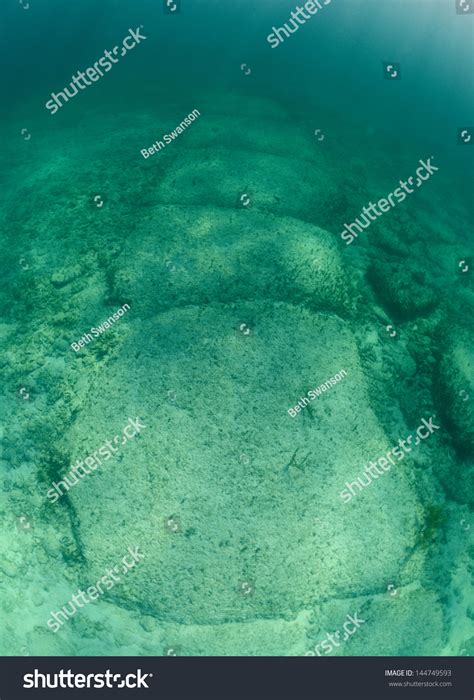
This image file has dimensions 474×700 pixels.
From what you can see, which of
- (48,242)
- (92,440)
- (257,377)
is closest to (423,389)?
(257,377)

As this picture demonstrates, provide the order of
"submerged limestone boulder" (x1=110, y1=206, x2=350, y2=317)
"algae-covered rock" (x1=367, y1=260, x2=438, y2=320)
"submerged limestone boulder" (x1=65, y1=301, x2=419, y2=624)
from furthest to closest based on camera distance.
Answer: "algae-covered rock" (x1=367, y1=260, x2=438, y2=320) < "submerged limestone boulder" (x1=110, y1=206, x2=350, y2=317) < "submerged limestone boulder" (x1=65, y1=301, x2=419, y2=624)

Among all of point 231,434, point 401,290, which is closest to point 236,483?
point 231,434

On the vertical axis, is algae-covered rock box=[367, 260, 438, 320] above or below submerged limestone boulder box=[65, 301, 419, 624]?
above

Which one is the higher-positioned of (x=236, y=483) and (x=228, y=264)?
(x=228, y=264)

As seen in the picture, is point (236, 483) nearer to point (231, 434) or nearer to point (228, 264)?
point (231, 434)

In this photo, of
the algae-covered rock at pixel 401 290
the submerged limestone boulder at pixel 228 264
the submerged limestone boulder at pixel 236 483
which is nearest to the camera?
the submerged limestone boulder at pixel 236 483

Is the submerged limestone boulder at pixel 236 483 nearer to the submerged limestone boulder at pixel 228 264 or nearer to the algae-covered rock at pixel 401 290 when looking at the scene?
the submerged limestone boulder at pixel 228 264

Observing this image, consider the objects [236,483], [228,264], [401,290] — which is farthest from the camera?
[401,290]

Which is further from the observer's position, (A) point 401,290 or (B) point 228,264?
(A) point 401,290

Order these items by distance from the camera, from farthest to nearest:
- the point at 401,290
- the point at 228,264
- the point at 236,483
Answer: the point at 401,290, the point at 228,264, the point at 236,483

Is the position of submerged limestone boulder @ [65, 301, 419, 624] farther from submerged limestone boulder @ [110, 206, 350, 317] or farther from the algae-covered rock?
the algae-covered rock
